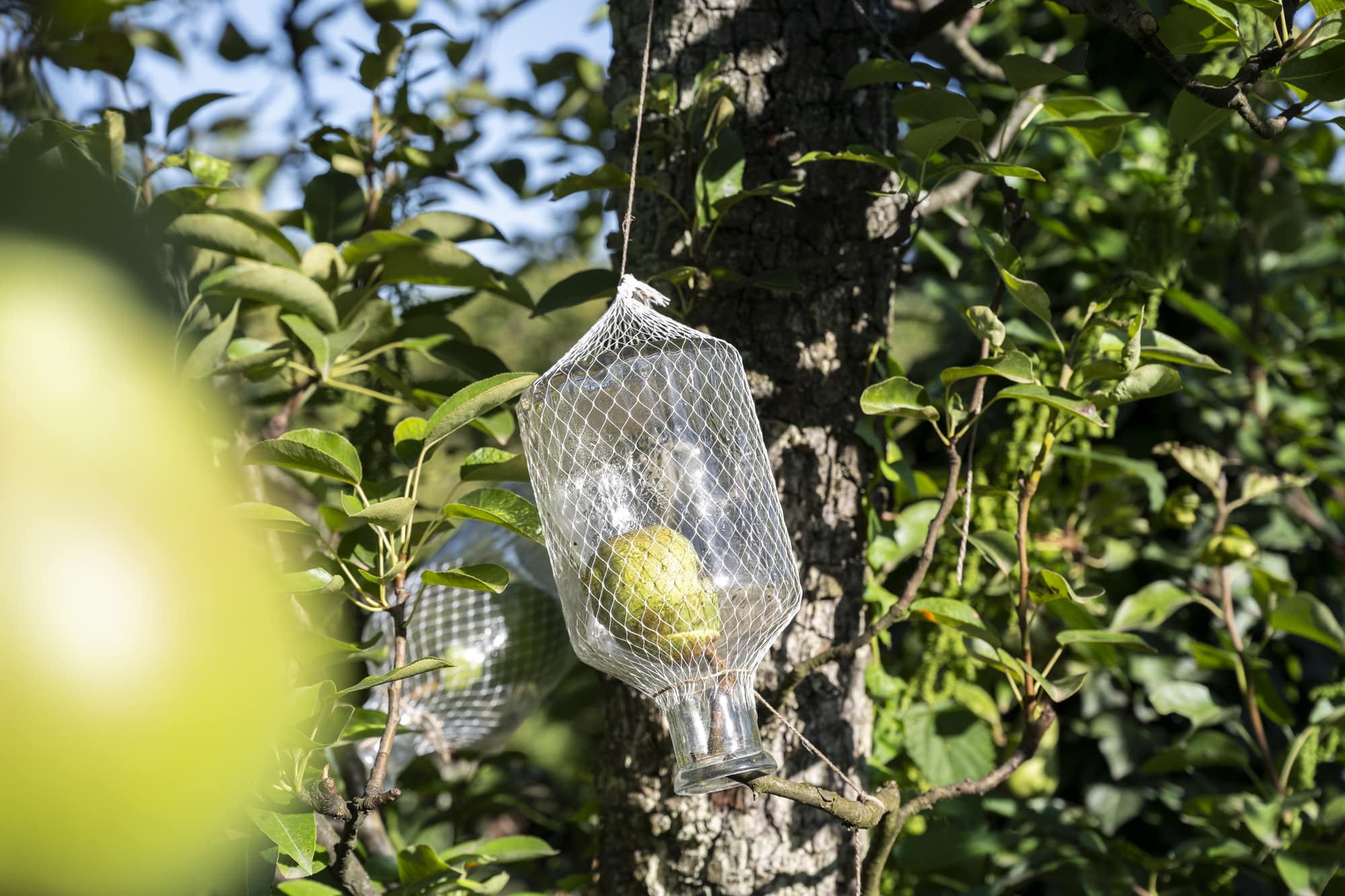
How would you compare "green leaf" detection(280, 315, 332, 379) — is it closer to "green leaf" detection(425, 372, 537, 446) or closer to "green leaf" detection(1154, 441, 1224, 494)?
"green leaf" detection(425, 372, 537, 446)

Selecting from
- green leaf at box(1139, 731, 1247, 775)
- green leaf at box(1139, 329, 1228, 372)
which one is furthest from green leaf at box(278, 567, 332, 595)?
green leaf at box(1139, 731, 1247, 775)

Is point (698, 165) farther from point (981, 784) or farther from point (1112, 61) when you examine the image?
point (1112, 61)

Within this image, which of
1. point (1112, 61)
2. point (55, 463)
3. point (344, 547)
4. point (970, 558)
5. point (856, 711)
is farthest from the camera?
point (1112, 61)

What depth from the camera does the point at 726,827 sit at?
0.86m

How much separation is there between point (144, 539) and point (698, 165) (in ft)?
2.40

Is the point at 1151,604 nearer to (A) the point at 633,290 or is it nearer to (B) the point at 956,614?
(B) the point at 956,614

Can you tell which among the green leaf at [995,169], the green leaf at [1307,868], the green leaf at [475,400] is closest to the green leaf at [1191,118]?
the green leaf at [995,169]

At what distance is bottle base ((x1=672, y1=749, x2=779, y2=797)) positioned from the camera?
63 cm

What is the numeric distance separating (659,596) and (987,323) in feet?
1.19

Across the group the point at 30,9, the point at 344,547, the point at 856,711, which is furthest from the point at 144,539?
the point at 856,711

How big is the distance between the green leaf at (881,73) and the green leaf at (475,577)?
52cm

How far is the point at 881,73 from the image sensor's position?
82 centimetres

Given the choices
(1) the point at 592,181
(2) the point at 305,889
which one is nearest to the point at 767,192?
(1) the point at 592,181

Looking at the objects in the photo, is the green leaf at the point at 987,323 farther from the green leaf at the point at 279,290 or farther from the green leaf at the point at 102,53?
the green leaf at the point at 102,53
